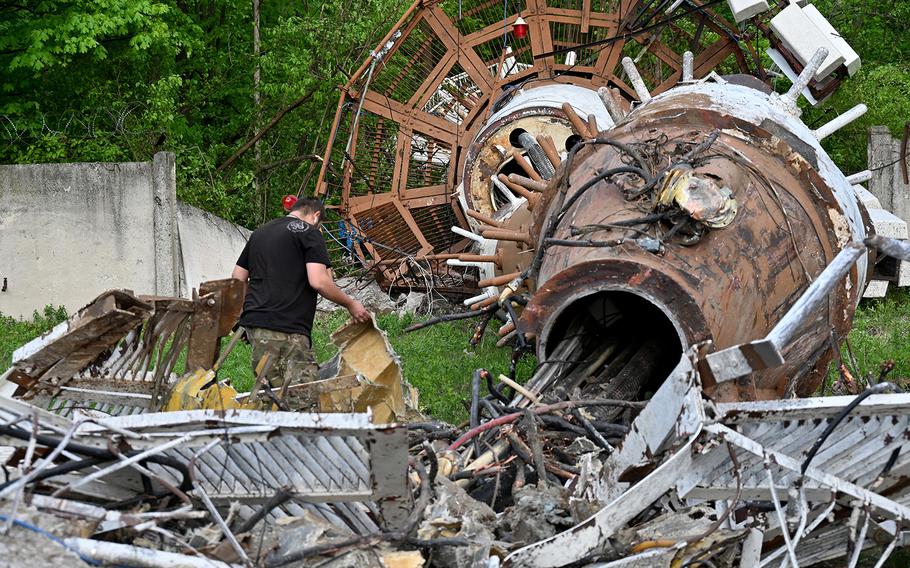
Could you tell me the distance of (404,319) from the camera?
10.7 metres

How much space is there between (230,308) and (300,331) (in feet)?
4.06

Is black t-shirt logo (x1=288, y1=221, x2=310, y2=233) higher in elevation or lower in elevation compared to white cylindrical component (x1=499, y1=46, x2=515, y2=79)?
lower

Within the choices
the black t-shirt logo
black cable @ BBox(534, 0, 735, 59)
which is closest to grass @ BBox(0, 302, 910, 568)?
the black t-shirt logo

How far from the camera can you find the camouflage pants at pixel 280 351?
6.34 metres

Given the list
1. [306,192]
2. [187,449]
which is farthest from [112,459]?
[306,192]

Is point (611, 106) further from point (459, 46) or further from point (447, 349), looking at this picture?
point (459, 46)

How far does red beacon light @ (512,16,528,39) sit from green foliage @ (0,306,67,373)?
18.4ft

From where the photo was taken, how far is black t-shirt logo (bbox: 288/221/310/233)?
21.4 feet

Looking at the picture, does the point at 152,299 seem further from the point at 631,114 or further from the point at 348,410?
the point at 631,114

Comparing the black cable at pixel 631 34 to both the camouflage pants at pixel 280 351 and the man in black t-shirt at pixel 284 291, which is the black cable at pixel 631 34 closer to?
the man in black t-shirt at pixel 284 291

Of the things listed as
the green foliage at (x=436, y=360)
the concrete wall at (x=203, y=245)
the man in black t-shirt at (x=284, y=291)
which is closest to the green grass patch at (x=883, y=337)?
the green foliage at (x=436, y=360)

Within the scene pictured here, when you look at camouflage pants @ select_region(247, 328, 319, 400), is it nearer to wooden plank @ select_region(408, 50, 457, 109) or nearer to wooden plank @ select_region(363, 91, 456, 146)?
wooden plank @ select_region(363, 91, 456, 146)

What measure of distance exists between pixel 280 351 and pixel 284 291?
1.17 feet

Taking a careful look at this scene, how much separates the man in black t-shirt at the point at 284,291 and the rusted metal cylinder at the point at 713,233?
4.37 ft
